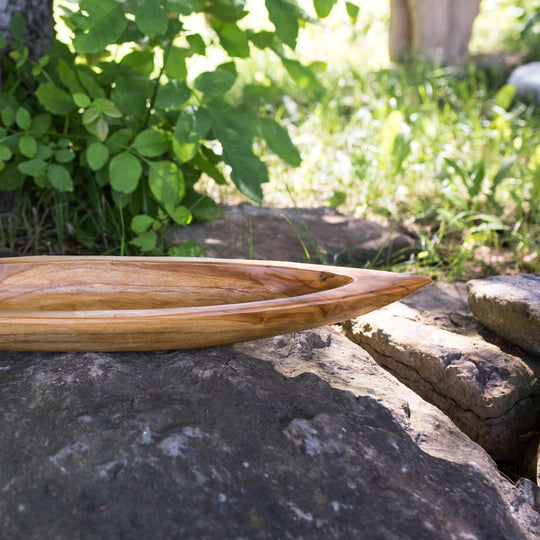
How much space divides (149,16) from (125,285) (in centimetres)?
76

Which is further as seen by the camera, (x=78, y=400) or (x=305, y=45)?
(x=305, y=45)

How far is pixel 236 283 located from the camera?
5.03 feet

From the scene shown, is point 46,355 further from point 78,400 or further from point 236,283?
point 236,283

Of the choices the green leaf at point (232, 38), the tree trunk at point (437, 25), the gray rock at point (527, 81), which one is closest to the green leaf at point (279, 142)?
the green leaf at point (232, 38)

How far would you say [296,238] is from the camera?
2.53 meters

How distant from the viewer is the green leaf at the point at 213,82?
71.9 inches

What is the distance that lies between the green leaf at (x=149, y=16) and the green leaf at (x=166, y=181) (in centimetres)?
45

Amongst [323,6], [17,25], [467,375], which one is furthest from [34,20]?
[467,375]

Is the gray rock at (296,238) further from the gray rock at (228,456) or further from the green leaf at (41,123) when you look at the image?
the gray rock at (228,456)

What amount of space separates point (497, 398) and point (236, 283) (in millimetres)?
755

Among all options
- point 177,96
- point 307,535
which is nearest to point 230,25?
point 177,96

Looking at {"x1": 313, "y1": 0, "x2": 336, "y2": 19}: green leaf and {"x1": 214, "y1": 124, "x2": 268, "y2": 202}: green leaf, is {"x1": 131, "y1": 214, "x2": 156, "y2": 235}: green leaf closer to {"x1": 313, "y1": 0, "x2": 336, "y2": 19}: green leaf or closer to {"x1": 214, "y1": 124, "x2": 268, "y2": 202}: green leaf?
{"x1": 214, "y1": 124, "x2": 268, "y2": 202}: green leaf

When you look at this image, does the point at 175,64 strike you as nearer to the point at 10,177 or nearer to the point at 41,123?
the point at 41,123

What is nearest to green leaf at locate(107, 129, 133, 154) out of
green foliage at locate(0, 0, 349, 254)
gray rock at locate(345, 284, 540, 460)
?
green foliage at locate(0, 0, 349, 254)
